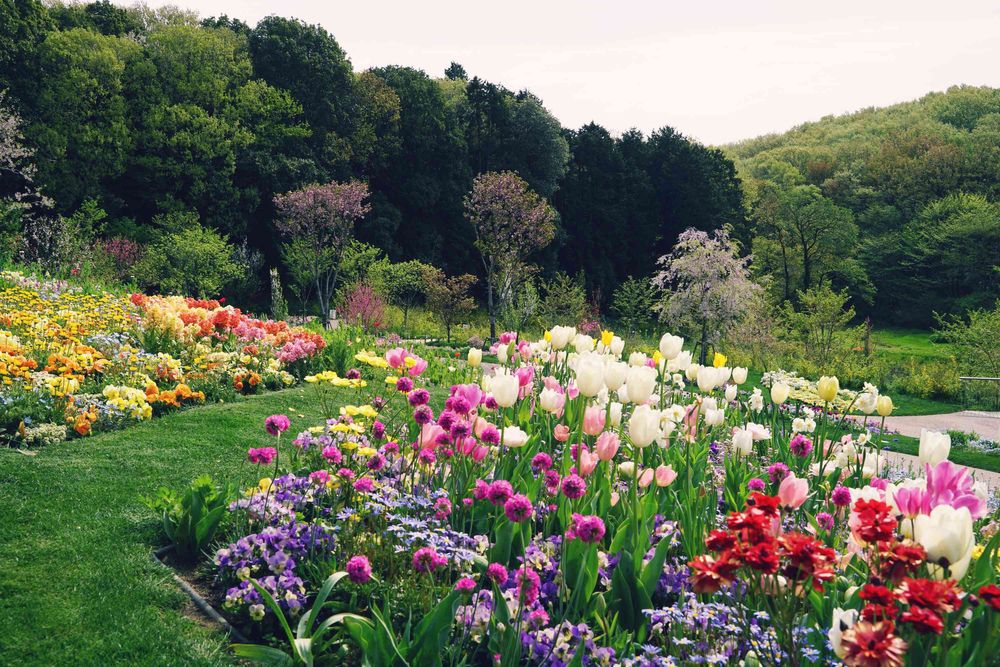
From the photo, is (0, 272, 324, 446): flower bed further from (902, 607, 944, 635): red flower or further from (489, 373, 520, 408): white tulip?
(902, 607, 944, 635): red flower

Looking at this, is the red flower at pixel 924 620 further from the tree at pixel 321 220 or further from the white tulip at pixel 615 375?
the tree at pixel 321 220

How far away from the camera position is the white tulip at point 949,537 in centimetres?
141

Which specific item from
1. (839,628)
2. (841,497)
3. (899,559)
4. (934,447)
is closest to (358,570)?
(839,628)

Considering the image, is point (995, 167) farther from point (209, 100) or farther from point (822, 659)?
point (822, 659)

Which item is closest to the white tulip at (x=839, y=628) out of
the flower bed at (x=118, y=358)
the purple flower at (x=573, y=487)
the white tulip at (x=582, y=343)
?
the purple flower at (x=573, y=487)

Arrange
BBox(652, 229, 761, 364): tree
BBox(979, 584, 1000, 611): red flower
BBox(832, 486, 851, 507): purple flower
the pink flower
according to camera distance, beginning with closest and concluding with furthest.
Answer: BBox(979, 584, 1000, 611): red flower → the pink flower → BBox(832, 486, 851, 507): purple flower → BBox(652, 229, 761, 364): tree

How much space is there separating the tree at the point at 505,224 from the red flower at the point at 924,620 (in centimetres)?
1618

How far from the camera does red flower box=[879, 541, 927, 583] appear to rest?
4.61 feet

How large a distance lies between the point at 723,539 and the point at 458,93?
3039cm

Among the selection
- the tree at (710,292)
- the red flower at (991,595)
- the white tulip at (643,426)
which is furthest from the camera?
the tree at (710,292)

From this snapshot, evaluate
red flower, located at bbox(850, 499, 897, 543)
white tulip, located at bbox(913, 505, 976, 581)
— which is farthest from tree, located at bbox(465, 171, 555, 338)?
white tulip, located at bbox(913, 505, 976, 581)

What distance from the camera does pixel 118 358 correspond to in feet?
20.3

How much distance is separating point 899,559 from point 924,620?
0.20 meters

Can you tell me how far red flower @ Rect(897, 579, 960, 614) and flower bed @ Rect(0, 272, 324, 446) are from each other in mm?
5211
